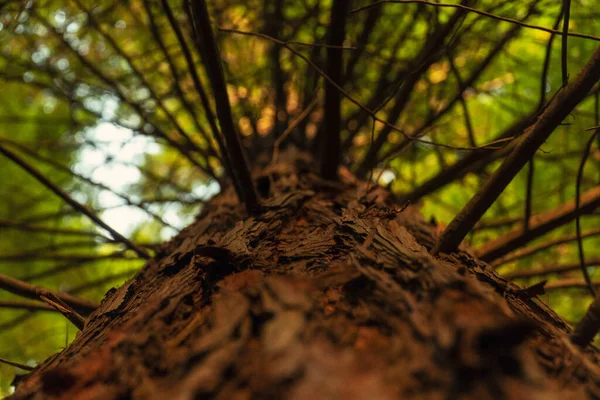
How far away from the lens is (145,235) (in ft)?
14.4

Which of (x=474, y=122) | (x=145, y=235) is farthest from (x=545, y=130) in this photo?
(x=145, y=235)

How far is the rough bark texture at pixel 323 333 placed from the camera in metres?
0.50

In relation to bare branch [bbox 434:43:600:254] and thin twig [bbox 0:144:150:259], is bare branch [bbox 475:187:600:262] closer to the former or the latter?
bare branch [bbox 434:43:600:254]

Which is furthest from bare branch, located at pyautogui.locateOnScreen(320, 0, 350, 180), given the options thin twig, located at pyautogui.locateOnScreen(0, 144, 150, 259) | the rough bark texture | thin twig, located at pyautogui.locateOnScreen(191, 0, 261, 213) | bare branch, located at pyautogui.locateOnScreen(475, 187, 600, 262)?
thin twig, located at pyautogui.locateOnScreen(0, 144, 150, 259)

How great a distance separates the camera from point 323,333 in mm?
610

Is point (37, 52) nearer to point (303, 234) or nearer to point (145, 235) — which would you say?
point (145, 235)

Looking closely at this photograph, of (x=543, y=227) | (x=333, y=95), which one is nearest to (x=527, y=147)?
(x=333, y=95)

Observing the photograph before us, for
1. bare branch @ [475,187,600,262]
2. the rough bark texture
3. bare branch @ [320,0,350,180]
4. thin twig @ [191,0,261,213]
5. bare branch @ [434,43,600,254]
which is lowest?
the rough bark texture

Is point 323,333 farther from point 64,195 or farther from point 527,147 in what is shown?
point 64,195

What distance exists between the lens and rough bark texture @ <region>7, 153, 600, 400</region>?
1.66 ft

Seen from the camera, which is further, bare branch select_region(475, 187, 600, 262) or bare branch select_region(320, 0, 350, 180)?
bare branch select_region(475, 187, 600, 262)

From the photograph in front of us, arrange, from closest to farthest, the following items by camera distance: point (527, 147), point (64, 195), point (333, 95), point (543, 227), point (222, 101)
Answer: point (527, 147) → point (222, 101) → point (333, 95) → point (64, 195) → point (543, 227)

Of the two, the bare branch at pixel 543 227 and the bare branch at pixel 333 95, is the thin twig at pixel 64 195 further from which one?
the bare branch at pixel 543 227

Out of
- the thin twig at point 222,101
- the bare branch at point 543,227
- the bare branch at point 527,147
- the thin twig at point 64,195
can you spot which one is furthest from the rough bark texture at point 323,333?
the bare branch at point 543,227
